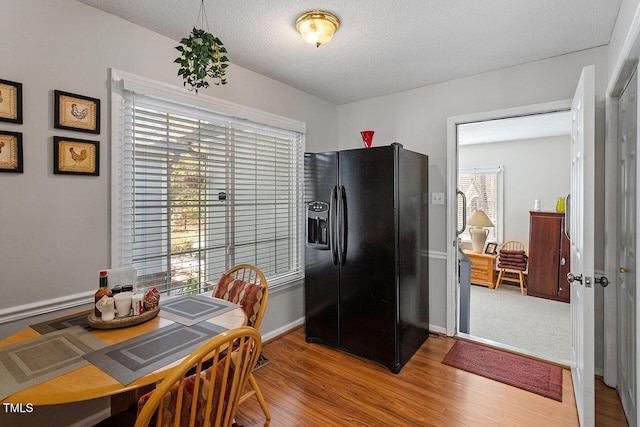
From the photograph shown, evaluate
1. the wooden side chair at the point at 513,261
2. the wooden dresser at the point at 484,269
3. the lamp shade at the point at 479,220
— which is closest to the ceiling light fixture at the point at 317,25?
the lamp shade at the point at 479,220

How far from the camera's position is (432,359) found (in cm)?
263

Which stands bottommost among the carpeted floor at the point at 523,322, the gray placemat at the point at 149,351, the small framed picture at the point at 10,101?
the carpeted floor at the point at 523,322

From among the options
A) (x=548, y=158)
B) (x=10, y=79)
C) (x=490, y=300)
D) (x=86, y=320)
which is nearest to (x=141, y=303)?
(x=86, y=320)

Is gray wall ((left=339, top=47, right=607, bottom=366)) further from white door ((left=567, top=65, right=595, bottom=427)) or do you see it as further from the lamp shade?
the lamp shade

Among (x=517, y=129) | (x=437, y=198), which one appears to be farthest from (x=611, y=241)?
(x=517, y=129)

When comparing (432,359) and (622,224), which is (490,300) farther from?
(622,224)

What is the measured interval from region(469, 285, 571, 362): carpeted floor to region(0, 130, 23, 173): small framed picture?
383cm

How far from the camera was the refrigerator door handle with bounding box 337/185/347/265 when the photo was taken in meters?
2.66

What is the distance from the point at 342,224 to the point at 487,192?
403cm

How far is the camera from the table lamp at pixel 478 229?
17.0 feet

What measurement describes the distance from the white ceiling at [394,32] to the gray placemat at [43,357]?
1812 millimetres

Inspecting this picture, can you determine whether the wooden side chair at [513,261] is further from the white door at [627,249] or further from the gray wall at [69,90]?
the white door at [627,249]

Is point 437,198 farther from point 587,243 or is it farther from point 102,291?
point 102,291

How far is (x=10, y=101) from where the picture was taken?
159 centimetres
